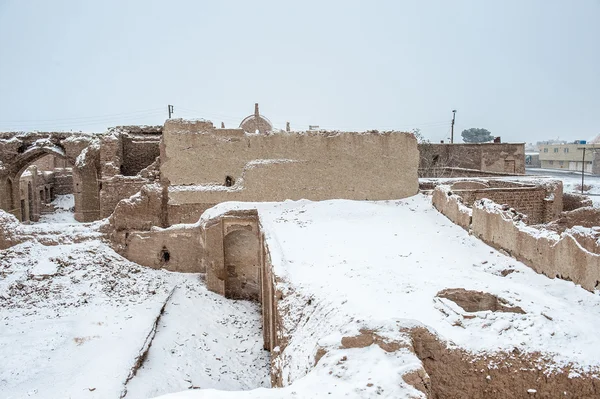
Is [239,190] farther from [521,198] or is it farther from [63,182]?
[63,182]

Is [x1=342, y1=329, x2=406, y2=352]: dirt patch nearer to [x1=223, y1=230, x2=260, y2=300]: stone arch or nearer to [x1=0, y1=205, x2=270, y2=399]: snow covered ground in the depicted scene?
[x1=0, y1=205, x2=270, y2=399]: snow covered ground

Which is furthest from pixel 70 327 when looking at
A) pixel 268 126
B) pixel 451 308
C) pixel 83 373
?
pixel 268 126

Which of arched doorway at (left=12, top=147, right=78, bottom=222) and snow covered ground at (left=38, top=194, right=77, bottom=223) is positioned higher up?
arched doorway at (left=12, top=147, right=78, bottom=222)

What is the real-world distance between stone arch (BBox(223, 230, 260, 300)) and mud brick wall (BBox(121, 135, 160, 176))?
678 cm

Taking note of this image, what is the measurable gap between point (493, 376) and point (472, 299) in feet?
4.46

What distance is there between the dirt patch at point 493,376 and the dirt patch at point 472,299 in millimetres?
1154

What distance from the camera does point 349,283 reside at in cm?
570

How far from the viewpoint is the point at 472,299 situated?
5.25 metres

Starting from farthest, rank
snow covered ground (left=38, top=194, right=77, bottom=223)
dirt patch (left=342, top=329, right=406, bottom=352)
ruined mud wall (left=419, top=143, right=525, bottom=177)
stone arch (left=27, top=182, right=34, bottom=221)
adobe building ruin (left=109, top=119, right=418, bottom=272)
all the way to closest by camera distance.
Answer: ruined mud wall (left=419, top=143, right=525, bottom=177) → snow covered ground (left=38, top=194, right=77, bottom=223) → stone arch (left=27, top=182, right=34, bottom=221) → adobe building ruin (left=109, top=119, right=418, bottom=272) → dirt patch (left=342, top=329, right=406, bottom=352)

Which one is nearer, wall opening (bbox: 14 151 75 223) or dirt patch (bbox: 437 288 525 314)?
dirt patch (bbox: 437 288 525 314)

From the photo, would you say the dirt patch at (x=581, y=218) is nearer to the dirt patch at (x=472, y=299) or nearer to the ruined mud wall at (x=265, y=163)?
the ruined mud wall at (x=265, y=163)

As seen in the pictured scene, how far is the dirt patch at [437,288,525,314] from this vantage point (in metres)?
5.14

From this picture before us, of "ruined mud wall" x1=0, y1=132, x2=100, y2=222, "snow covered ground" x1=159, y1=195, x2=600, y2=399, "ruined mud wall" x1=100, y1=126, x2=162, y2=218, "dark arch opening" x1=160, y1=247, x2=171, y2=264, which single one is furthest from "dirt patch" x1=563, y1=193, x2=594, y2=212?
"ruined mud wall" x1=0, y1=132, x2=100, y2=222

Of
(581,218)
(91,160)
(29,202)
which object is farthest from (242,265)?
(29,202)
